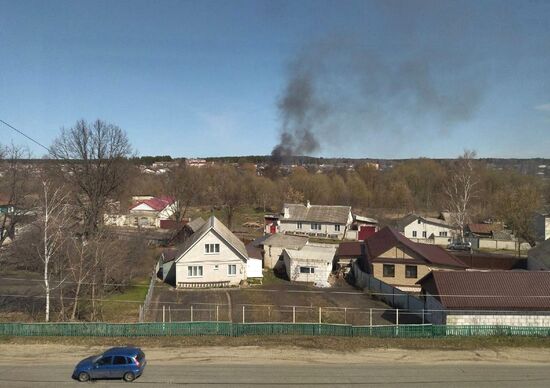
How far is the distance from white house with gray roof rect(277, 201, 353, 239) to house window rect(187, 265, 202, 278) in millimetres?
27935

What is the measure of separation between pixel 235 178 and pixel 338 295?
77.2 meters

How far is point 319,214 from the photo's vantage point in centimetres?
6141

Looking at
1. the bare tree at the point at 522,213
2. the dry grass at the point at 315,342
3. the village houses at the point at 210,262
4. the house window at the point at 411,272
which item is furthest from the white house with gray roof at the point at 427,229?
the dry grass at the point at 315,342

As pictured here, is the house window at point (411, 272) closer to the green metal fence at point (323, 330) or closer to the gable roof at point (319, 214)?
the green metal fence at point (323, 330)

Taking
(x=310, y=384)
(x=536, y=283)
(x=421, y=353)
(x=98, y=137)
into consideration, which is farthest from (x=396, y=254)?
(x=98, y=137)

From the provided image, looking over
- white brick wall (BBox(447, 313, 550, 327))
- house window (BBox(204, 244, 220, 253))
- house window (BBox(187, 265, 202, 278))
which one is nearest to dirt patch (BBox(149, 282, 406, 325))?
house window (BBox(187, 265, 202, 278))

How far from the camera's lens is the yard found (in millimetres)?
24781

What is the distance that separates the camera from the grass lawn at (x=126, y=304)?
2441 cm

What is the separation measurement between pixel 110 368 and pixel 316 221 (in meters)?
46.6

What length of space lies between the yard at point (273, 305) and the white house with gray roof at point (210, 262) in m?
1.17

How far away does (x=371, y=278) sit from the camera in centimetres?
3164

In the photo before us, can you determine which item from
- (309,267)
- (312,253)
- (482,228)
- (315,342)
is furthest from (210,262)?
(482,228)

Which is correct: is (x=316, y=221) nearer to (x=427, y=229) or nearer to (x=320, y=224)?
(x=320, y=224)

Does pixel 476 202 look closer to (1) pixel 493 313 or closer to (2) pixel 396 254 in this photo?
(2) pixel 396 254
